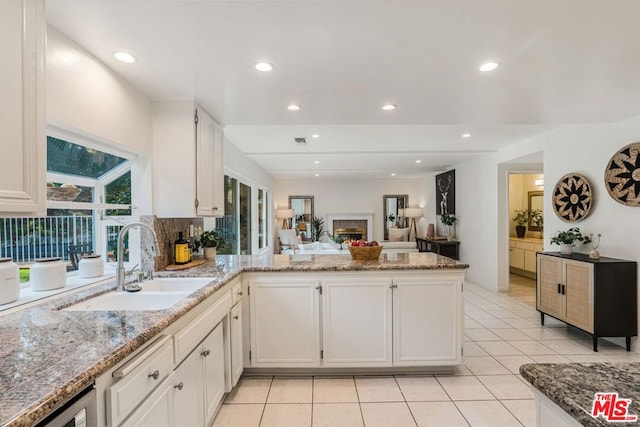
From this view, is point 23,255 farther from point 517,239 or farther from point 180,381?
point 517,239

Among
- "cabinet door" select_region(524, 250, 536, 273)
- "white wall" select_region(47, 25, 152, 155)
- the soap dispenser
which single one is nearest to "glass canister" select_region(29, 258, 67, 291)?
"white wall" select_region(47, 25, 152, 155)

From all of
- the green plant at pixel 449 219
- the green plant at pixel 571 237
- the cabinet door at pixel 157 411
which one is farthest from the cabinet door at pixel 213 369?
the green plant at pixel 449 219

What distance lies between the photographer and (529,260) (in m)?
6.74

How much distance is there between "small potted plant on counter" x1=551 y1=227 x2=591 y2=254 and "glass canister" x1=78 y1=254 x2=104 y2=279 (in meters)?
4.60

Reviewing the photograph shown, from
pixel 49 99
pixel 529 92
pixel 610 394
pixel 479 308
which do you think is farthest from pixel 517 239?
pixel 49 99

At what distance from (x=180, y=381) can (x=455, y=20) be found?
7.23 feet

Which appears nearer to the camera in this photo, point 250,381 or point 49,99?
point 49,99

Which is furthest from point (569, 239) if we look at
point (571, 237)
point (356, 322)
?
point (356, 322)

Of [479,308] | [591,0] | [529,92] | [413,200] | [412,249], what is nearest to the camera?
[591,0]

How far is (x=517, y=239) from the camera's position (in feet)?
23.7

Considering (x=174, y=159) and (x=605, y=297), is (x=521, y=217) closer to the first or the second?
(x=605, y=297)

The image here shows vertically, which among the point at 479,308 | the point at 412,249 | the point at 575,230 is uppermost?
the point at 575,230

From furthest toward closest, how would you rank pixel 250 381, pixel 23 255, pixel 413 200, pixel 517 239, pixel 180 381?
pixel 413 200 → pixel 517 239 → pixel 250 381 → pixel 23 255 → pixel 180 381

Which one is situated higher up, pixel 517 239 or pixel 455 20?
pixel 455 20
